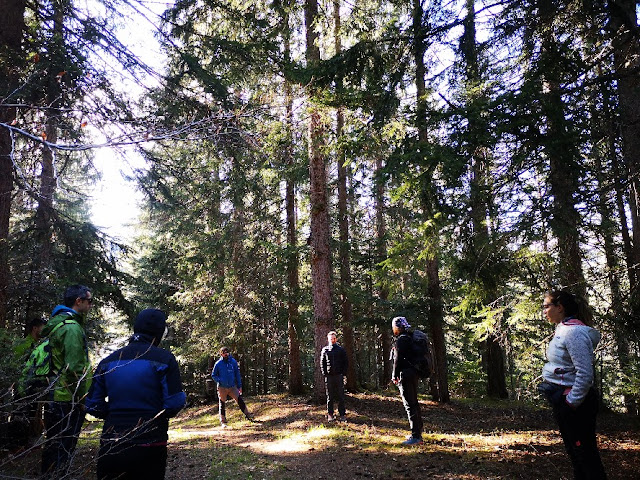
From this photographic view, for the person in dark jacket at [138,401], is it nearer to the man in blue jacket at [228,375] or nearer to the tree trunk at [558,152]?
the tree trunk at [558,152]

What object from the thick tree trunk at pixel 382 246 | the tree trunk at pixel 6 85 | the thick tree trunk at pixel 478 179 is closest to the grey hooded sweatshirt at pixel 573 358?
the thick tree trunk at pixel 478 179

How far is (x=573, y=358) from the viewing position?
3598 mm

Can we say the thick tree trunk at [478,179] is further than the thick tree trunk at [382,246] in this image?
No

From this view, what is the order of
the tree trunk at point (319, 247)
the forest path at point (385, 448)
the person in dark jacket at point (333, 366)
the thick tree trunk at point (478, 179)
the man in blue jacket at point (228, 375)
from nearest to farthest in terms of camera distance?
the thick tree trunk at point (478, 179) → the forest path at point (385, 448) → the person in dark jacket at point (333, 366) → the man in blue jacket at point (228, 375) → the tree trunk at point (319, 247)

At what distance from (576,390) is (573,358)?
26 cm

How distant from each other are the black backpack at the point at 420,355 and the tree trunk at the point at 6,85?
7008mm

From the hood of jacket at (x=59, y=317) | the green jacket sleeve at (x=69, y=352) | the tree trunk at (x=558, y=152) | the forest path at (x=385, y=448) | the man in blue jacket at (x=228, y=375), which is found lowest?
the forest path at (x=385, y=448)

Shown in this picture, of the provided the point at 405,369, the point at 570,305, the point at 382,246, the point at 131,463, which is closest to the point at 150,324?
the point at 131,463

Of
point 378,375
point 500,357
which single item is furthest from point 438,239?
point 378,375

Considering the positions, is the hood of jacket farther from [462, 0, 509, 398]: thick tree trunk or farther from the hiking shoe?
the hiking shoe

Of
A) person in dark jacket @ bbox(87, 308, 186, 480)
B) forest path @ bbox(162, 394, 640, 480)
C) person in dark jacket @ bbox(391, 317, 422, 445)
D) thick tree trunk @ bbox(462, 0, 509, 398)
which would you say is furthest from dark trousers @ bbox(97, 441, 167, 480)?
thick tree trunk @ bbox(462, 0, 509, 398)

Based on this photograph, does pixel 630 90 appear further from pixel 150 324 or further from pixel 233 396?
pixel 233 396

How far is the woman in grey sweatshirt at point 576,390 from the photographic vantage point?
3549 millimetres

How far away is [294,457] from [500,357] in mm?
11063
